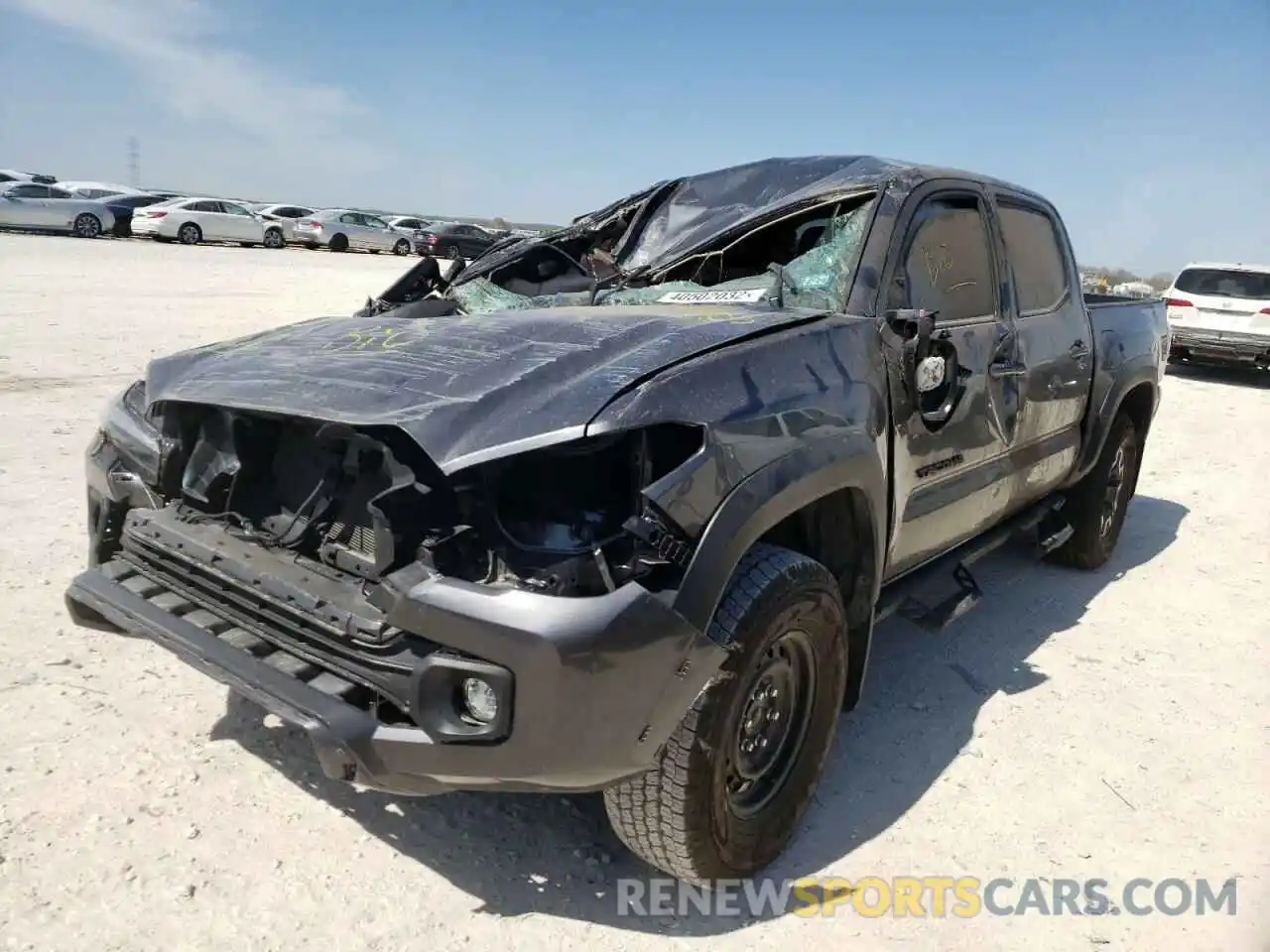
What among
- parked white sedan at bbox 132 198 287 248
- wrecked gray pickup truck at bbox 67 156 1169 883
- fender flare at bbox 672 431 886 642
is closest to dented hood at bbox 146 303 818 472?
wrecked gray pickup truck at bbox 67 156 1169 883

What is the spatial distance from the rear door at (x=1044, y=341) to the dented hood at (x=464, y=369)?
1.51m

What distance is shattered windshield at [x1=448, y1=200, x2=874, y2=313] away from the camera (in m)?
3.15

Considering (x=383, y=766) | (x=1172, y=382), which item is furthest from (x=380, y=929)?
(x=1172, y=382)

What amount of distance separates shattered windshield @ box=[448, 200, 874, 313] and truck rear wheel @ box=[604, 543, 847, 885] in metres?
1.00

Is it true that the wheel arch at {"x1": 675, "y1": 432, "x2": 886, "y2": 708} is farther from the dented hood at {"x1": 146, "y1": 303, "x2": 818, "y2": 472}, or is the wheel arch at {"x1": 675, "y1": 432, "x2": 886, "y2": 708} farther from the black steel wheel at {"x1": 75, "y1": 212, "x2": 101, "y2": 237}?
the black steel wheel at {"x1": 75, "y1": 212, "x2": 101, "y2": 237}

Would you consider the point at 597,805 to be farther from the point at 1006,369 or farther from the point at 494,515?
the point at 1006,369

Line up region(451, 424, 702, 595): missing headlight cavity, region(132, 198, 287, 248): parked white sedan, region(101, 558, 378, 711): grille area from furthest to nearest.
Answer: region(132, 198, 287, 248): parked white sedan → region(101, 558, 378, 711): grille area → region(451, 424, 702, 595): missing headlight cavity

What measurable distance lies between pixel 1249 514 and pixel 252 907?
22.9 ft

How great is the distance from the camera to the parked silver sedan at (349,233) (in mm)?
32594

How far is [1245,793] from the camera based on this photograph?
3.28 m

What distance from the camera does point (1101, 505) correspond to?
5293 mm

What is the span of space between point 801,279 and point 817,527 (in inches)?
33.7

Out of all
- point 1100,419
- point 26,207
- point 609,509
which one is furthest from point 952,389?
point 26,207

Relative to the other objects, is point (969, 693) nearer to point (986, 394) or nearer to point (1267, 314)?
point (986, 394)
